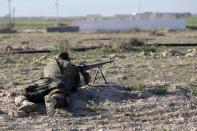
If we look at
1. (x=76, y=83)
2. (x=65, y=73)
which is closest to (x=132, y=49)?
(x=76, y=83)

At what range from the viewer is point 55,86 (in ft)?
42.5

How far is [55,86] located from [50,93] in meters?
0.25

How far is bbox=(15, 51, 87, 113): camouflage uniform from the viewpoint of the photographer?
12.5 meters

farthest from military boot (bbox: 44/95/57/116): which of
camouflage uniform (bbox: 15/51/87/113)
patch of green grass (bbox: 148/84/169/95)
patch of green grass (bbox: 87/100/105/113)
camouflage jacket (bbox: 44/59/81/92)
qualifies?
patch of green grass (bbox: 148/84/169/95)

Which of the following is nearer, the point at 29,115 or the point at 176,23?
the point at 29,115

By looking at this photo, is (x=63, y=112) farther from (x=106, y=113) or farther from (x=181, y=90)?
(x=181, y=90)

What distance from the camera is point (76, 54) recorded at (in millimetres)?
28281

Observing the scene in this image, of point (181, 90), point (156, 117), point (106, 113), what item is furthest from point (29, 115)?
point (181, 90)

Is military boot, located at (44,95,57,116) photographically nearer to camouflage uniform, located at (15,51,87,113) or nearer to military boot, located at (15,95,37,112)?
camouflage uniform, located at (15,51,87,113)

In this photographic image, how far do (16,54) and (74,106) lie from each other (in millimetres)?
16485

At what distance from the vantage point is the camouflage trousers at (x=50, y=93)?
12.5 metres

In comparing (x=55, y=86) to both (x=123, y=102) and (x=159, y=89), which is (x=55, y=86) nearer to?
(x=123, y=102)

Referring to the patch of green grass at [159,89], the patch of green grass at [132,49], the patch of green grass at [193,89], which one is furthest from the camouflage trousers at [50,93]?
the patch of green grass at [132,49]

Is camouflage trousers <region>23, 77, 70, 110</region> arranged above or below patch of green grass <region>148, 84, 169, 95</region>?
above
